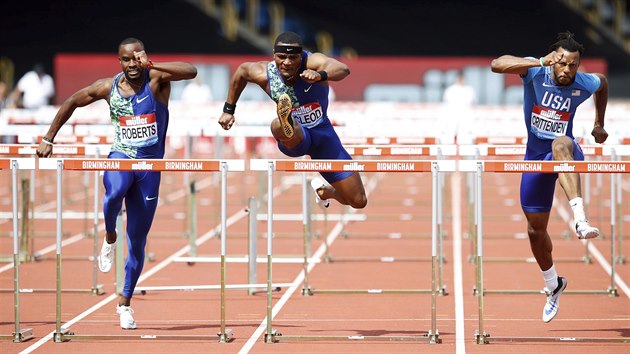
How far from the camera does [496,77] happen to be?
32.2m

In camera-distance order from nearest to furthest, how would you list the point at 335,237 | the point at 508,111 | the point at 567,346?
the point at 567,346
the point at 335,237
the point at 508,111

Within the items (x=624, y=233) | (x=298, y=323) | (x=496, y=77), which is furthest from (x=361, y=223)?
(x=496, y=77)

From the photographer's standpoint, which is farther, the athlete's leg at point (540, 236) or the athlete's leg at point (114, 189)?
the athlete's leg at point (540, 236)

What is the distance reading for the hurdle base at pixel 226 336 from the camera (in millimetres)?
9086

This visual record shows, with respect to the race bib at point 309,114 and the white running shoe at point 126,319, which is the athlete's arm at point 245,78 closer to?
the race bib at point 309,114

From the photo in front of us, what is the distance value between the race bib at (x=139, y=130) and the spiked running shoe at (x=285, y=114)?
113cm

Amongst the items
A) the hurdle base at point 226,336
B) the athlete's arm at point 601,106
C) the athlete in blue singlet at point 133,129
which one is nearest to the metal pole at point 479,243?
the athlete's arm at point 601,106

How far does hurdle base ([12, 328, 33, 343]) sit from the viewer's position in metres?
9.09

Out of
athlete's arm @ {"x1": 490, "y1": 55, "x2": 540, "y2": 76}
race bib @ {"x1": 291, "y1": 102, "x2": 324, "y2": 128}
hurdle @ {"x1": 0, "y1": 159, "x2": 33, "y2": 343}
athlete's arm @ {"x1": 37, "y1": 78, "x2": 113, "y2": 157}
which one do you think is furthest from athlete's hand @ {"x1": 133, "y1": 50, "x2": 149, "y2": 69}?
athlete's arm @ {"x1": 490, "y1": 55, "x2": 540, "y2": 76}

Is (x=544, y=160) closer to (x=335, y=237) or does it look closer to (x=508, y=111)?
(x=335, y=237)

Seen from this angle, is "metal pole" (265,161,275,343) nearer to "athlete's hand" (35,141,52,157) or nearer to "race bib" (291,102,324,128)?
"race bib" (291,102,324,128)

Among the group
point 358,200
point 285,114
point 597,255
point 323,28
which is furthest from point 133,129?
point 323,28

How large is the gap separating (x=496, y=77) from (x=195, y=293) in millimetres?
21614

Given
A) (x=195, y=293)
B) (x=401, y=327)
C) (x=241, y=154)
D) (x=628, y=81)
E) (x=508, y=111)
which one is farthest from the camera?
(x=628, y=81)
